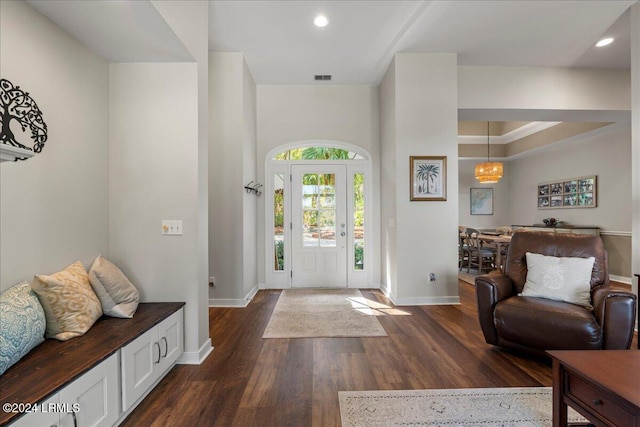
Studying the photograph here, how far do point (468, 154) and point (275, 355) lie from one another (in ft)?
25.3

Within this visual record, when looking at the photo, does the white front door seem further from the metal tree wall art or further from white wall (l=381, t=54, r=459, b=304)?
the metal tree wall art

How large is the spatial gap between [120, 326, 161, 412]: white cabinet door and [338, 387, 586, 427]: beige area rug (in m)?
1.29

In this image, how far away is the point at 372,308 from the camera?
3961 mm

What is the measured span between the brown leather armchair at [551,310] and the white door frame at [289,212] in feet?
7.70

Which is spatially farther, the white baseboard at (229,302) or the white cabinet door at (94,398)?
the white baseboard at (229,302)

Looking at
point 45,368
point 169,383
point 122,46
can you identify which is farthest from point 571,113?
point 45,368

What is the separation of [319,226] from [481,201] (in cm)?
576

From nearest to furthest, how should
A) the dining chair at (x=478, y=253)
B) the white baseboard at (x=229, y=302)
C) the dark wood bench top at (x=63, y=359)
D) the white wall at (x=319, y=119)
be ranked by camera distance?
the dark wood bench top at (x=63, y=359)
the white baseboard at (x=229, y=302)
the white wall at (x=319, y=119)
the dining chair at (x=478, y=253)

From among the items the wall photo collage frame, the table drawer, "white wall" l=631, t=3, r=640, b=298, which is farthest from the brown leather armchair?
the wall photo collage frame

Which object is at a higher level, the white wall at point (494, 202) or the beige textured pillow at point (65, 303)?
the white wall at point (494, 202)

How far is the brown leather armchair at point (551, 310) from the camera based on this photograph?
2174 millimetres

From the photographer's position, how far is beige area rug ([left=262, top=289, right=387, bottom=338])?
313cm

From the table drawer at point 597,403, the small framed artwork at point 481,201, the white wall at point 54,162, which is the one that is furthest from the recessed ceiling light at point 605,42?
the white wall at point 54,162

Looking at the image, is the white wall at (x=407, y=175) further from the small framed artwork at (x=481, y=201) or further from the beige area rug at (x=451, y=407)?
the small framed artwork at (x=481, y=201)
